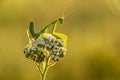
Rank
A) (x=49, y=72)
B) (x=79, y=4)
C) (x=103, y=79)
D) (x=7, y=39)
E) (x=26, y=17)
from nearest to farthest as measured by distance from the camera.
Result: (x=103, y=79) → (x=49, y=72) → (x=7, y=39) → (x=26, y=17) → (x=79, y=4)

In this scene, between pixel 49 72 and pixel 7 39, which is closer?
pixel 49 72

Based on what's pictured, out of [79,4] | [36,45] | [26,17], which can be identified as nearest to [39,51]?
[36,45]

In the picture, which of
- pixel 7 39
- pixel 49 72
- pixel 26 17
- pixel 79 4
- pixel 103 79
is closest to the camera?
pixel 103 79

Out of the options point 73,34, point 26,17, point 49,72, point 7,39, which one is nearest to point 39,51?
point 49,72

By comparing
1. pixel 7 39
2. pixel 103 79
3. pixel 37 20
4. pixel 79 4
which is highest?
pixel 79 4

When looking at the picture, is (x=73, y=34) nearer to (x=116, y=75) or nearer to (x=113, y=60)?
(x=113, y=60)

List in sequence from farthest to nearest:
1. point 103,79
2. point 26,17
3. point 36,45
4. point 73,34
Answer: point 26,17
point 73,34
point 103,79
point 36,45

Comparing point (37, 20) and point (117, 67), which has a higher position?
point (37, 20)

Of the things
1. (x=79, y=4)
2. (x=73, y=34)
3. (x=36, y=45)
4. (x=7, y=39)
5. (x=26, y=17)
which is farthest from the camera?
(x=79, y=4)

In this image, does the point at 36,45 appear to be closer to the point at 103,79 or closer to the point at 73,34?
the point at 103,79
